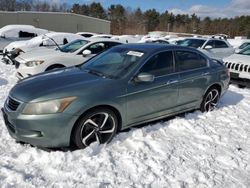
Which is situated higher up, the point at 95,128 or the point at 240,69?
the point at 240,69

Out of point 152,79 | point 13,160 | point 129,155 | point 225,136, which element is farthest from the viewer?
point 225,136

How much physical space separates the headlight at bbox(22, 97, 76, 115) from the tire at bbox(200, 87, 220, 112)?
3.21m

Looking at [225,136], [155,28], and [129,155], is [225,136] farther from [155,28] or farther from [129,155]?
[155,28]

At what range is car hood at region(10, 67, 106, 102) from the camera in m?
3.81

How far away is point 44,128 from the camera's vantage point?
12.1 feet

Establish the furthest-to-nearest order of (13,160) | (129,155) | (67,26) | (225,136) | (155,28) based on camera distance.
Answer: (155,28)
(67,26)
(225,136)
(129,155)
(13,160)

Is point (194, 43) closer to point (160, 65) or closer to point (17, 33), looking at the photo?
point (160, 65)

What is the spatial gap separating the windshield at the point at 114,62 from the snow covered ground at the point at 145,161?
1.03 meters

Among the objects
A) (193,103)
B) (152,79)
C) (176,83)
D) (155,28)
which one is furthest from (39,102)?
(155,28)

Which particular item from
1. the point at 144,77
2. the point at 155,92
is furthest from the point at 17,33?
the point at 144,77

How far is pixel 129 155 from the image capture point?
3938 mm

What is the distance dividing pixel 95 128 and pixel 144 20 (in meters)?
90.2

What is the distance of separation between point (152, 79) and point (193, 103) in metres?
1.55

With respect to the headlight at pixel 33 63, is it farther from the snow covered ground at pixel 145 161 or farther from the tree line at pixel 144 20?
the tree line at pixel 144 20
